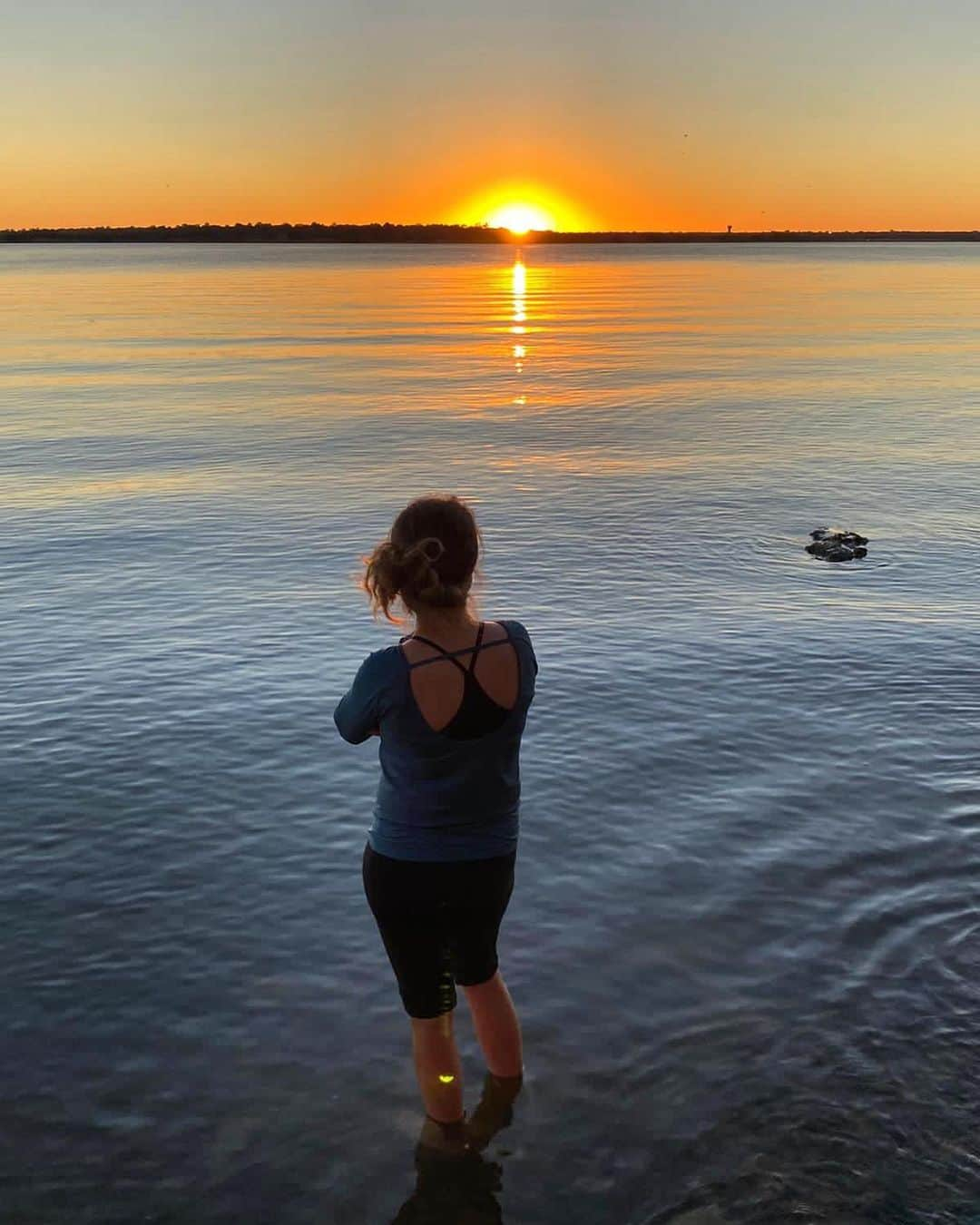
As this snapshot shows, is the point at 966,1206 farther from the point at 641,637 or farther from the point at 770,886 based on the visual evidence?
the point at 641,637

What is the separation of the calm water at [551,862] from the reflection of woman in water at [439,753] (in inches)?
47.6

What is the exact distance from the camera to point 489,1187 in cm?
582

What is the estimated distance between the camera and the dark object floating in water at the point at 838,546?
18609 mm

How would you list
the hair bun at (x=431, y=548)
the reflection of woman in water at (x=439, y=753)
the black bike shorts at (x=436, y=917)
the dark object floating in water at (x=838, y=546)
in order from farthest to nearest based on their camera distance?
the dark object floating in water at (x=838, y=546) < the black bike shorts at (x=436, y=917) < the reflection of woman in water at (x=439, y=753) < the hair bun at (x=431, y=548)

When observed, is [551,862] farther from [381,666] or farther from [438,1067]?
[381,666]

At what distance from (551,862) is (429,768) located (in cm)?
411

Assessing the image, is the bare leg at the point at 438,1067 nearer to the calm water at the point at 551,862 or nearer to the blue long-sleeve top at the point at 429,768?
the calm water at the point at 551,862

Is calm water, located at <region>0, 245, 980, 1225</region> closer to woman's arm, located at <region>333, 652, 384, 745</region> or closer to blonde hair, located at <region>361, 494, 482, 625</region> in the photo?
woman's arm, located at <region>333, 652, 384, 745</region>

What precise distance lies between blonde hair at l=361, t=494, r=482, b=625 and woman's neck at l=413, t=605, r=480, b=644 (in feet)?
0.11

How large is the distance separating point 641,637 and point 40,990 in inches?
331

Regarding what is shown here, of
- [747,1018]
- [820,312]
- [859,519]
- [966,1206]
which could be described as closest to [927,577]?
[859,519]

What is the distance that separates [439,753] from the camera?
16.9ft

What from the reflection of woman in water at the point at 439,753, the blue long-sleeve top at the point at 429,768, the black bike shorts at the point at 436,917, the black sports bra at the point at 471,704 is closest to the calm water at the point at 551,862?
the black bike shorts at the point at 436,917

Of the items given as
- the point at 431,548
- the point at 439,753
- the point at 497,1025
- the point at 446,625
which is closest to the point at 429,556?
the point at 431,548
